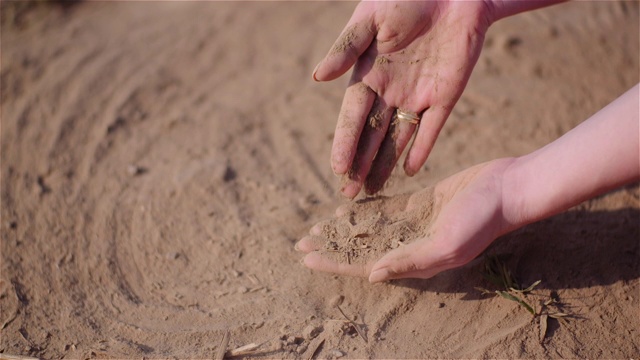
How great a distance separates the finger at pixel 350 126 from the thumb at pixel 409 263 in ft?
1.37

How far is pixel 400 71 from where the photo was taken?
258cm

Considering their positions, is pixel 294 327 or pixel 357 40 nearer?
pixel 294 327

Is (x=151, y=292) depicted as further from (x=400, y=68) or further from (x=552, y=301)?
(x=552, y=301)

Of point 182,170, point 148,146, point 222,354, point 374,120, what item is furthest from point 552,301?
point 148,146

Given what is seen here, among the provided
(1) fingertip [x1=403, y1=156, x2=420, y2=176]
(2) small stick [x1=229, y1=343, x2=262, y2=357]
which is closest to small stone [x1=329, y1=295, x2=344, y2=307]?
(2) small stick [x1=229, y1=343, x2=262, y2=357]

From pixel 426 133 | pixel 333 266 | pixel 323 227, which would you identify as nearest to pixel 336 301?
pixel 333 266

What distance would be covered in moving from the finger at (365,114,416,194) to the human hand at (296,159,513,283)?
0.12 m

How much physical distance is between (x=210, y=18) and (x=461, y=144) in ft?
6.86

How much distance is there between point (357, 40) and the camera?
2.49 m

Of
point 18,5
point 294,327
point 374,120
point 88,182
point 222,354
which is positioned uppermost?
point 18,5

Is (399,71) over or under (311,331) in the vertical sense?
over

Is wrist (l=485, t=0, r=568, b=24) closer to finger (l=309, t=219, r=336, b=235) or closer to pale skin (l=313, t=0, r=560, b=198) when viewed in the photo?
pale skin (l=313, t=0, r=560, b=198)

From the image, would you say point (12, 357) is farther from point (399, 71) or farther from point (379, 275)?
point (399, 71)

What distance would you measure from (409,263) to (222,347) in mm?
767
